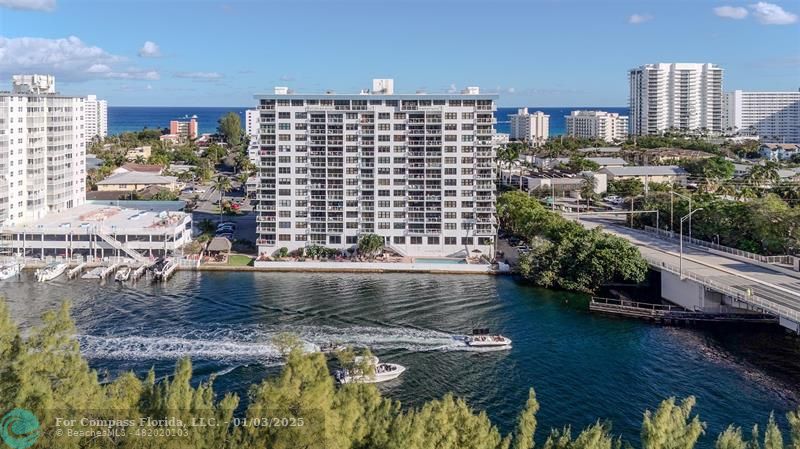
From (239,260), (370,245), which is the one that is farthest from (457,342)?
(239,260)

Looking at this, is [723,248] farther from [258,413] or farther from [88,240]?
[88,240]

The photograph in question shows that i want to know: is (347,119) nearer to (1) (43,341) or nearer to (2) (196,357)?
(2) (196,357)

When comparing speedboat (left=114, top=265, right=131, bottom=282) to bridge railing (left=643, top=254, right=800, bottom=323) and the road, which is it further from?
bridge railing (left=643, top=254, right=800, bottom=323)

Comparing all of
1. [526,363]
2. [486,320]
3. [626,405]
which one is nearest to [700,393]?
[626,405]

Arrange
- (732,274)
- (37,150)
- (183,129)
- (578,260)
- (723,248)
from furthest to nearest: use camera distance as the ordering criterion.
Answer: (183,129), (37,150), (723,248), (578,260), (732,274)

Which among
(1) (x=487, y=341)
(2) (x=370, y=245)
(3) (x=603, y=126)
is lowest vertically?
(1) (x=487, y=341)

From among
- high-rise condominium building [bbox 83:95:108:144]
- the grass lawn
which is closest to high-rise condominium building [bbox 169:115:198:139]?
high-rise condominium building [bbox 83:95:108:144]

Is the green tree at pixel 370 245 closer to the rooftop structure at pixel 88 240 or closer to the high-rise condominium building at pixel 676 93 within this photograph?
the rooftop structure at pixel 88 240
